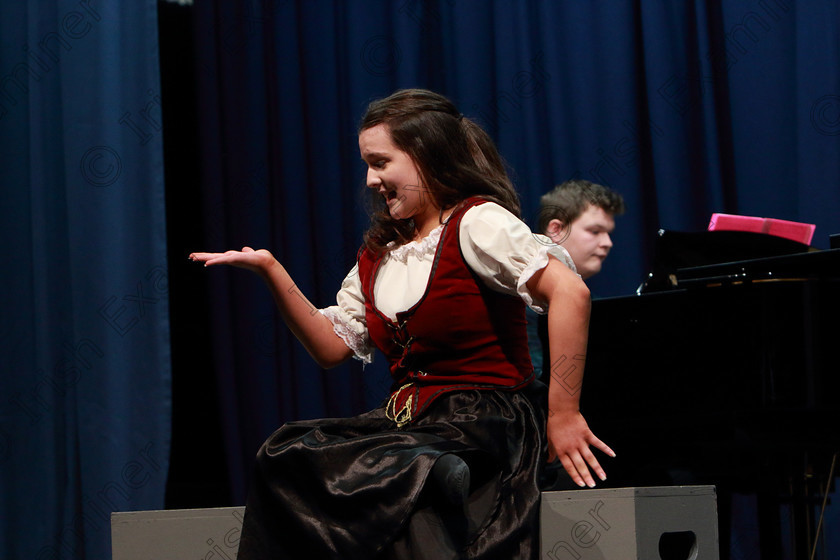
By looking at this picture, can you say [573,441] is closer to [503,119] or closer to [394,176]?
[394,176]

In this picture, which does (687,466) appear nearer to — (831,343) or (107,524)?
(831,343)

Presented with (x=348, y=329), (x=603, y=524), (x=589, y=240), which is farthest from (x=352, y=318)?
(x=589, y=240)

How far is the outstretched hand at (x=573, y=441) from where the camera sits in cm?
147

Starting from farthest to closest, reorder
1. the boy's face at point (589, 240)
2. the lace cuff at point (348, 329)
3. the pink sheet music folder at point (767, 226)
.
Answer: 1. the boy's face at point (589, 240)
2. the pink sheet music folder at point (767, 226)
3. the lace cuff at point (348, 329)

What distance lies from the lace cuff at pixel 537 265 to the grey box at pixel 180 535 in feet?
2.04

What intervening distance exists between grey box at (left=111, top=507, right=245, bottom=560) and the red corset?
0.35 m

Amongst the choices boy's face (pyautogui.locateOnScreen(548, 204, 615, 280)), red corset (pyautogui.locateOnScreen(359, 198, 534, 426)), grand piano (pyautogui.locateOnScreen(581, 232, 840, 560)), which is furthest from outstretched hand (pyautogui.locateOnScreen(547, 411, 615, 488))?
boy's face (pyautogui.locateOnScreen(548, 204, 615, 280))

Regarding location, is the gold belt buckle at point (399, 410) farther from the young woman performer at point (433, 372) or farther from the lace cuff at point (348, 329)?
the lace cuff at point (348, 329)

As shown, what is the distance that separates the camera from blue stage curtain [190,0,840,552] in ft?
10.7

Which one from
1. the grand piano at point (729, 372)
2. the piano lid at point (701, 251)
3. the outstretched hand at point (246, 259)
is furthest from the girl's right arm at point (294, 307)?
the piano lid at point (701, 251)

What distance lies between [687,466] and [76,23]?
2621mm

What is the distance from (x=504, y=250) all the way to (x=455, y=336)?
17 centimetres

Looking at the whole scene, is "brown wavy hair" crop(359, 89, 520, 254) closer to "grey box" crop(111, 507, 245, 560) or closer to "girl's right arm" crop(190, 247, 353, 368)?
"girl's right arm" crop(190, 247, 353, 368)

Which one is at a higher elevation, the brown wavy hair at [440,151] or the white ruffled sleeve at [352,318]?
the brown wavy hair at [440,151]
